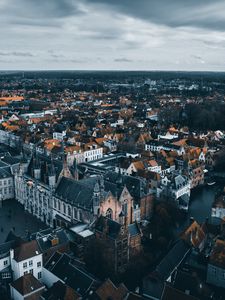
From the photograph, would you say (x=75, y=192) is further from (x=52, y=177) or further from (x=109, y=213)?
(x=109, y=213)

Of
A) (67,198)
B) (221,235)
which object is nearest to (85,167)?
(67,198)

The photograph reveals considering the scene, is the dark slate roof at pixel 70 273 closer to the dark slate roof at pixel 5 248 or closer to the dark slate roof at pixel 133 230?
the dark slate roof at pixel 5 248

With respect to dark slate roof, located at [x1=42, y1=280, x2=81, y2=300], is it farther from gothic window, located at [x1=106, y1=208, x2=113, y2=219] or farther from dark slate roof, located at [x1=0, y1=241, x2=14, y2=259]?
gothic window, located at [x1=106, y1=208, x2=113, y2=219]

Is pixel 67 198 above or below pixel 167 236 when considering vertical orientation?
above

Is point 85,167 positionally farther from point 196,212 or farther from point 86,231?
point 86,231

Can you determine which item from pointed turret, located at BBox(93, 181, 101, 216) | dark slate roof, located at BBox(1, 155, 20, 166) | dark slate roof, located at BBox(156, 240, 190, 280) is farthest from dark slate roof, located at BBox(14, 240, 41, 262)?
dark slate roof, located at BBox(1, 155, 20, 166)

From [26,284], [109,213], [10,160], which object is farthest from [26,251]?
[10,160]

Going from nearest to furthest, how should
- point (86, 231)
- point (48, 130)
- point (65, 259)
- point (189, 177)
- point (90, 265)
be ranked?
point (65, 259) < point (90, 265) < point (86, 231) < point (189, 177) < point (48, 130)
